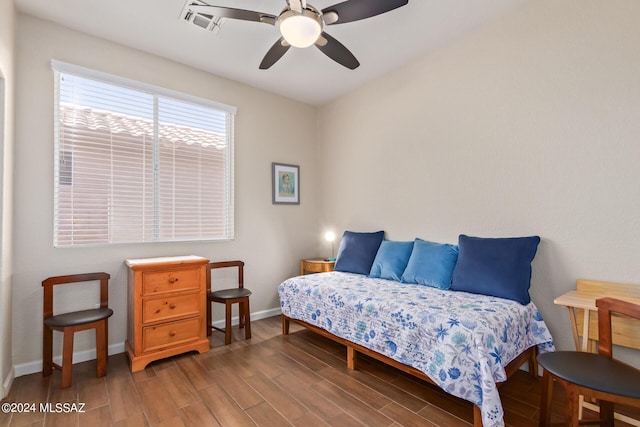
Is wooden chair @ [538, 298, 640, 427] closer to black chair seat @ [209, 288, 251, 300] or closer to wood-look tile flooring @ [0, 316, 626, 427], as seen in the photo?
wood-look tile flooring @ [0, 316, 626, 427]

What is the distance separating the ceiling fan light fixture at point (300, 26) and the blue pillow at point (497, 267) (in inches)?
80.5

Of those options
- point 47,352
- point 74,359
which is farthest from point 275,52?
point 74,359

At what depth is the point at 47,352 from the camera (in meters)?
2.36

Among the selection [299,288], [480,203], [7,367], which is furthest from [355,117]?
[7,367]

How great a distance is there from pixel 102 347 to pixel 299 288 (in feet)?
5.36

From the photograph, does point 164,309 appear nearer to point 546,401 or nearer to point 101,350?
point 101,350

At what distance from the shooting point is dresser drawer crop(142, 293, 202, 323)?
2562 mm

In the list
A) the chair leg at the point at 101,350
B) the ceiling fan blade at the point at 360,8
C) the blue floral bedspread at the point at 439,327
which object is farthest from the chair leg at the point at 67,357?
the ceiling fan blade at the point at 360,8

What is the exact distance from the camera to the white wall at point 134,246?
2441 millimetres

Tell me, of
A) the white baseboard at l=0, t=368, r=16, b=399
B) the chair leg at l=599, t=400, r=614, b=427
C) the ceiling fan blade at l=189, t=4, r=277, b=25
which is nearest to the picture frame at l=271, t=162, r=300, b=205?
the ceiling fan blade at l=189, t=4, r=277, b=25

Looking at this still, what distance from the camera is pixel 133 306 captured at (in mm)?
2529

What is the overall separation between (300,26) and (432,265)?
7.16 feet

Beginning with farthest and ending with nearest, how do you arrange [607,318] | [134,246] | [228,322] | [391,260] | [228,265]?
1. [228,265]
2. [391,260]
3. [228,322]
4. [134,246]
5. [607,318]

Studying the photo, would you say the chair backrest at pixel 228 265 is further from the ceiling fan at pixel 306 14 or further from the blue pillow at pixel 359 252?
the ceiling fan at pixel 306 14
